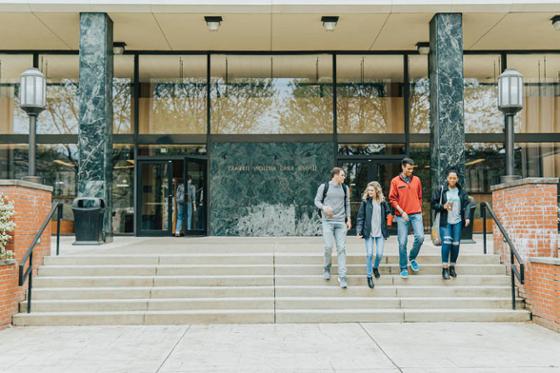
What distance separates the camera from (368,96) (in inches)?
656

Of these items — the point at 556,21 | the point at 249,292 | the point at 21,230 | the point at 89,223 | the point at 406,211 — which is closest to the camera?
the point at 21,230

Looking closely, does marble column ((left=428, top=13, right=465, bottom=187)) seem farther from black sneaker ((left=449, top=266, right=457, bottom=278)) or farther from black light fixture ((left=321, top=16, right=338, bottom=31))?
black sneaker ((left=449, top=266, right=457, bottom=278))

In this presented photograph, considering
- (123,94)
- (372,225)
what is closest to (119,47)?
(123,94)

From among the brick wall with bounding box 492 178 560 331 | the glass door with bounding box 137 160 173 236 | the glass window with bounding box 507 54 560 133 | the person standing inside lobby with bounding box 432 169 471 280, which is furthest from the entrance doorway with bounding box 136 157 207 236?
the glass window with bounding box 507 54 560 133

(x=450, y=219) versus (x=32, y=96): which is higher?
(x=32, y=96)

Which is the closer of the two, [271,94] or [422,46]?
[422,46]

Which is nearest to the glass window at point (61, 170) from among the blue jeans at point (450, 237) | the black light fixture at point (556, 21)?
the blue jeans at point (450, 237)

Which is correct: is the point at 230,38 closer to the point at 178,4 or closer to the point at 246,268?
the point at 178,4

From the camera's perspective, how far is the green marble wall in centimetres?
1622

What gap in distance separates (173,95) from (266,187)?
3.93 m

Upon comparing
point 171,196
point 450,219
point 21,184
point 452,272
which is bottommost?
point 452,272

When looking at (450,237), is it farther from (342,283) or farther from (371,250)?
(342,283)

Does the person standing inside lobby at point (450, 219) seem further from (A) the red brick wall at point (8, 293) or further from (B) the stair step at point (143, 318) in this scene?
(A) the red brick wall at point (8, 293)

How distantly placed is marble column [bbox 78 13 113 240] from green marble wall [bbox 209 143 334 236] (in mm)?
3604
